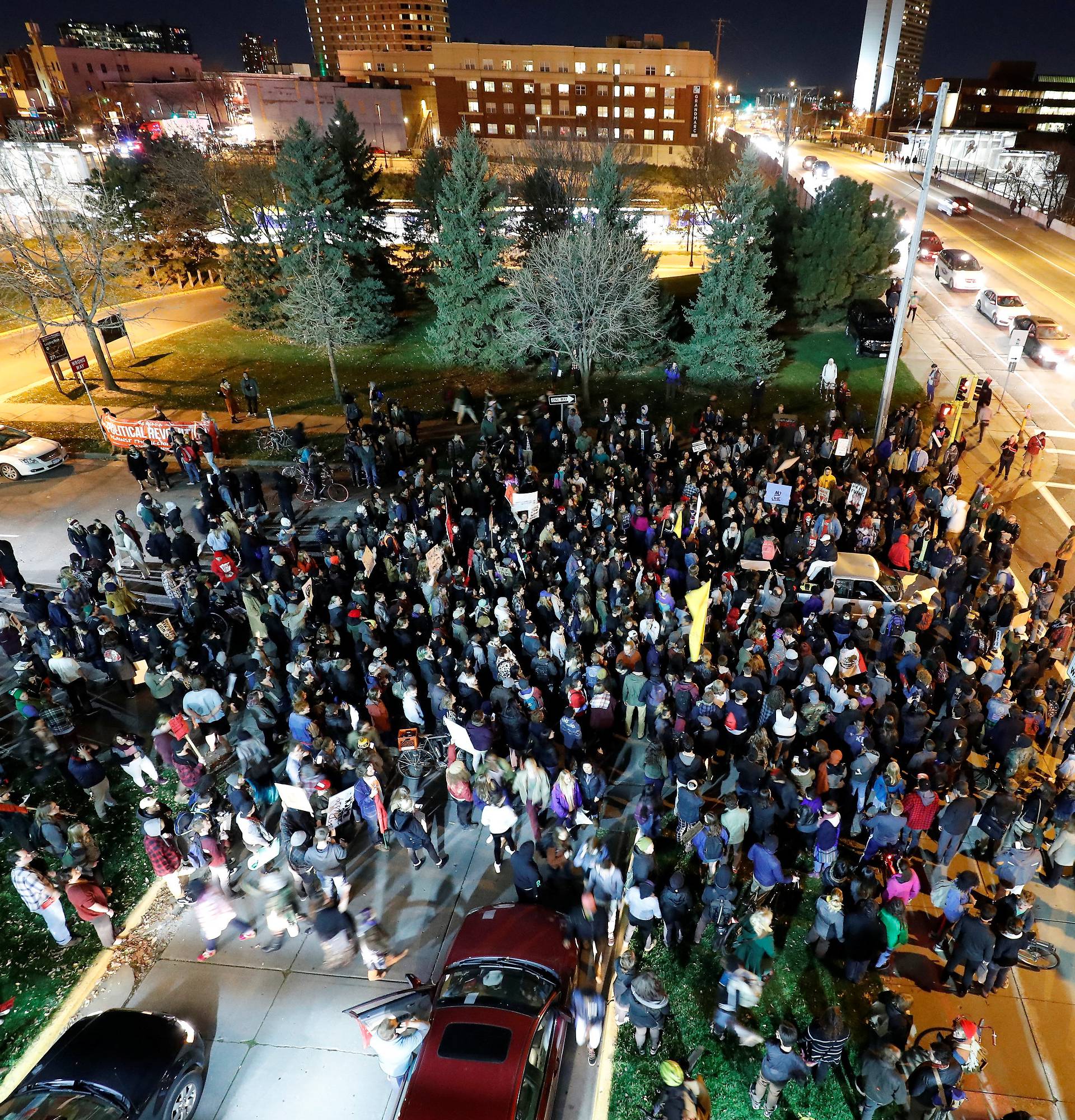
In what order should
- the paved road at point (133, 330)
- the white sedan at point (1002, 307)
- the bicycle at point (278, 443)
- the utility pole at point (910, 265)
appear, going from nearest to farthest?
the utility pole at point (910, 265)
the bicycle at point (278, 443)
the paved road at point (133, 330)
the white sedan at point (1002, 307)

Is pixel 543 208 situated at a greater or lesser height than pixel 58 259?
greater

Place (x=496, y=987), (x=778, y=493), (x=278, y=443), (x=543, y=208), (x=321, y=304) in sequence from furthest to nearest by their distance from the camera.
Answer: (x=543, y=208)
(x=321, y=304)
(x=278, y=443)
(x=778, y=493)
(x=496, y=987)

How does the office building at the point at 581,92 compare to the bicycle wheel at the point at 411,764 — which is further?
the office building at the point at 581,92

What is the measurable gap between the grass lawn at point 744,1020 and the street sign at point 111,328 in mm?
25840

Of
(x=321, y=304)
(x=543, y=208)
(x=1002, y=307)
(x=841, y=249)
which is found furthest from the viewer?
(x=543, y=208)

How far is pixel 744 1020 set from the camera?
6.68 m

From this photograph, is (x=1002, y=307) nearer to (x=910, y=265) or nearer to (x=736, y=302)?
(x=736, y=302)

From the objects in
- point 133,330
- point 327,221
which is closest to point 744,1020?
point 327,221

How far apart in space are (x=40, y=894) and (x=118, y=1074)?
2.39 meters

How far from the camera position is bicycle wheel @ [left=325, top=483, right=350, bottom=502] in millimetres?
18281

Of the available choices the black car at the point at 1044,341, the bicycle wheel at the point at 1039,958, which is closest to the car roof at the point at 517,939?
the bicycle wheel at the point at 1039,958

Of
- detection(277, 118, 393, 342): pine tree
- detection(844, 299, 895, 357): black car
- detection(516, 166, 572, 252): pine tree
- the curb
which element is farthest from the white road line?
detection(277, 118, 393, 342): pine tree

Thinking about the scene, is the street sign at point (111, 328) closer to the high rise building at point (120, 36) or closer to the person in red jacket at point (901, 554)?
the person in red jacket at point (901, 554)

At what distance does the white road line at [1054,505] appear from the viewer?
53.9 ft
